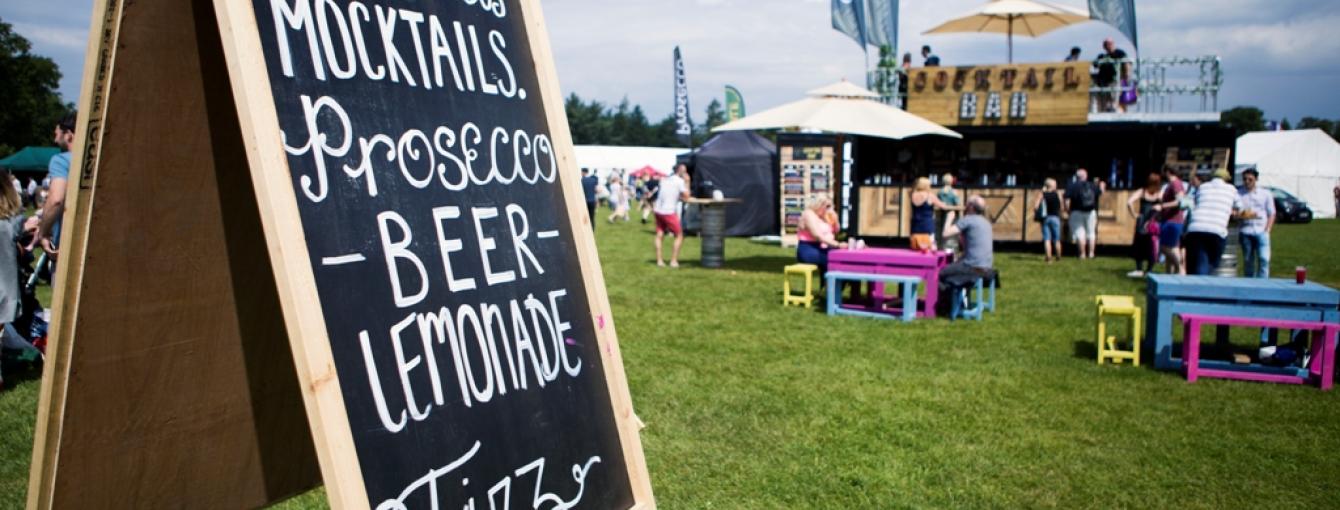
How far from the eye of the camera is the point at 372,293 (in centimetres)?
220

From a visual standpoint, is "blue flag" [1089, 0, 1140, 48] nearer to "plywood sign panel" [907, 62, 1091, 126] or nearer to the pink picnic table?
"plywood sign panel" [907, 62, 1091, 126]

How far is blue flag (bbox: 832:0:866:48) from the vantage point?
1908 centimetres

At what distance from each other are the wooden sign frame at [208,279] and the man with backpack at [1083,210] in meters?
13.8

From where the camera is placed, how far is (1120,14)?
17484mm

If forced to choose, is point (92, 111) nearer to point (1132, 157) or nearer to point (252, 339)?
point (252, 339)

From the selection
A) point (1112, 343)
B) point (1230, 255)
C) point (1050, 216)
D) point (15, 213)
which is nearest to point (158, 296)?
point (15, 213)

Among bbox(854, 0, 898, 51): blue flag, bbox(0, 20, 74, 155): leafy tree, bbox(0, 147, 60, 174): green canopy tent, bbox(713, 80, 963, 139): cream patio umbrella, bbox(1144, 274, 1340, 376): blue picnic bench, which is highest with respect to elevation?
bbox(0, 20, 74, 155): leafy tree

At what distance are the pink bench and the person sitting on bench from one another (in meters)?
2.34

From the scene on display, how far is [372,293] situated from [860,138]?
1821 cm

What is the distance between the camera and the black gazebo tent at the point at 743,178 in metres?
21.8

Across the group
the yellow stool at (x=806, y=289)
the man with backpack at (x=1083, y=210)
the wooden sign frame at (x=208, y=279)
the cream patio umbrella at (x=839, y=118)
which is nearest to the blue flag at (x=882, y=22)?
the man with backpack at (x=1083, y=210)

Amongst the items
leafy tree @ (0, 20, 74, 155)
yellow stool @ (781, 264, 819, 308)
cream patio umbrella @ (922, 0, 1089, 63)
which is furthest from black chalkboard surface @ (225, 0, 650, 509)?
leafy tree @ (0, 20, 74, 155)

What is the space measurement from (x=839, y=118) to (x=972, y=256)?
376 cm

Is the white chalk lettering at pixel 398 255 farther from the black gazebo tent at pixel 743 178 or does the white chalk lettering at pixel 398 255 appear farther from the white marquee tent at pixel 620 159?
the white marquee tent at pixel 620 159
